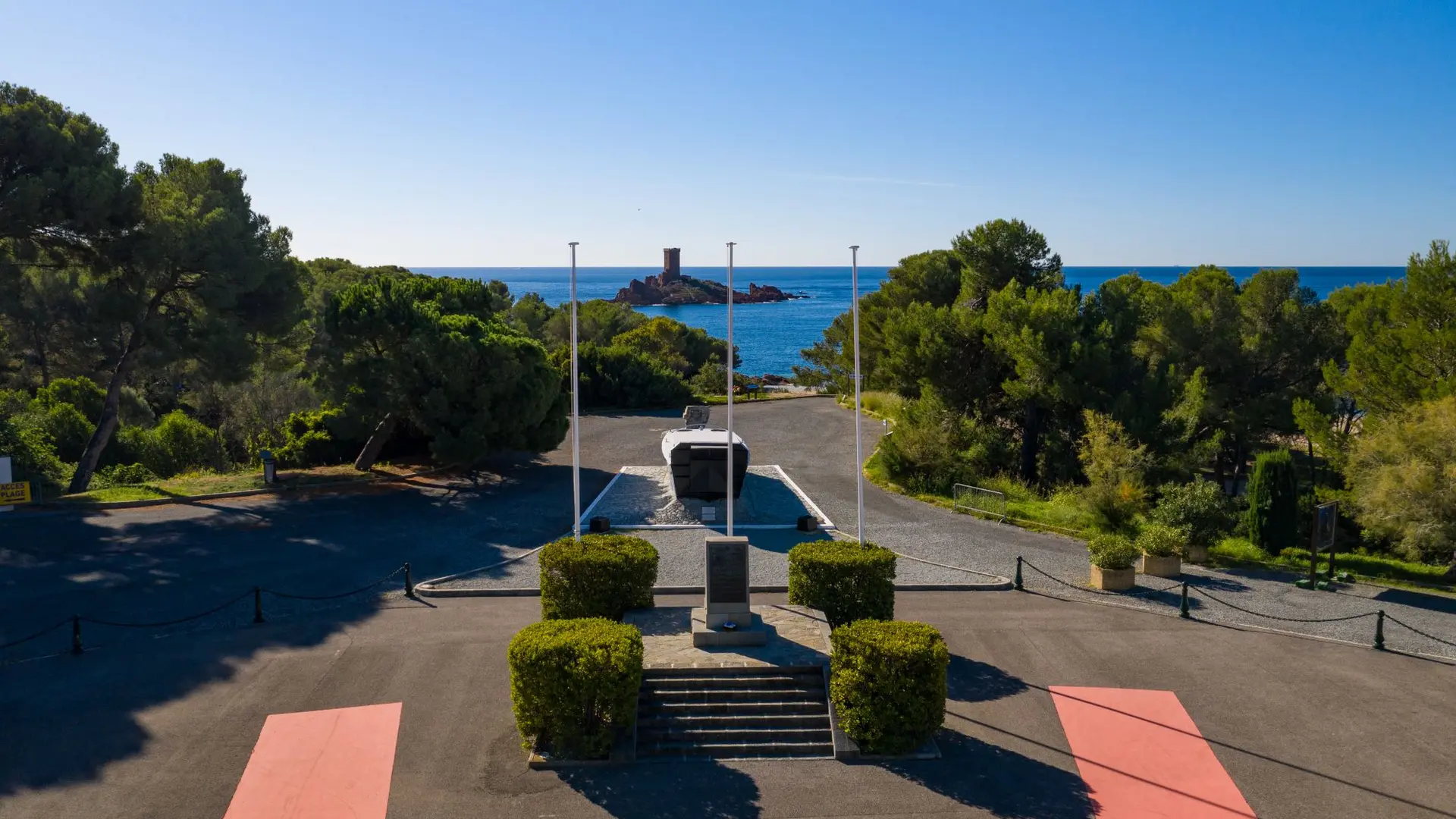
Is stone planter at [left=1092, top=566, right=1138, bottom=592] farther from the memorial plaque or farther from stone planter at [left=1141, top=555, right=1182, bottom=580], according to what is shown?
the memorial plaque

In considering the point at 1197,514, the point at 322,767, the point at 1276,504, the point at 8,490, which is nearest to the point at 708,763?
the point at 322,767

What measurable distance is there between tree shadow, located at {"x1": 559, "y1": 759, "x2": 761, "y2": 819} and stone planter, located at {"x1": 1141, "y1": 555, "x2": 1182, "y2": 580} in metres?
12.3

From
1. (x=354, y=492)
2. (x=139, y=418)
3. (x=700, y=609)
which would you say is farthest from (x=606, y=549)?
(x=139, y=418)

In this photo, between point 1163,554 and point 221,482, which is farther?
point 221,482

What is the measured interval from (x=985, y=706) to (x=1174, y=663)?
3822 millimetres

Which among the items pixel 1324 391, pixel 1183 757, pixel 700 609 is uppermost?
pixel 1324 391

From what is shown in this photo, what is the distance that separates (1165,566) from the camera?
19.2m

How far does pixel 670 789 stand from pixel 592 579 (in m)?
4.60

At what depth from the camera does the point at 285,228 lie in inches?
1075

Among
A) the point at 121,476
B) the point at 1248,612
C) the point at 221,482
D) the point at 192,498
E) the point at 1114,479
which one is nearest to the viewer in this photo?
the point at 1248,612

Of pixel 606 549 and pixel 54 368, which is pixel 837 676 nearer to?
pixel 606 549

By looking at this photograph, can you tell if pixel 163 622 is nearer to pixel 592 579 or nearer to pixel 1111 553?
pixel 592 579

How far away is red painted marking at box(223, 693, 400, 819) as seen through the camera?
10.2 metres

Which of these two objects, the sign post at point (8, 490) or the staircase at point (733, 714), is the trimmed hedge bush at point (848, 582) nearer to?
the staircase at point (733, 714)
